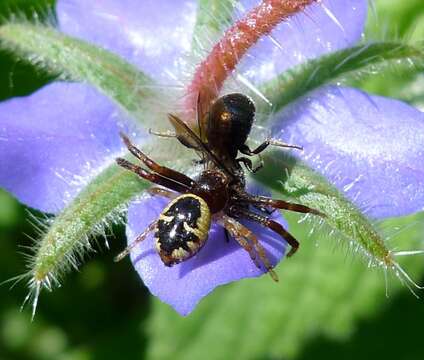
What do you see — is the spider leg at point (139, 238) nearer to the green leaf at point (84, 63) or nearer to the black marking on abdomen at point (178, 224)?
the black marking on abdomen at point (178, 224)

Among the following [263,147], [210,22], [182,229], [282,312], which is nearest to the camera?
[182,229]

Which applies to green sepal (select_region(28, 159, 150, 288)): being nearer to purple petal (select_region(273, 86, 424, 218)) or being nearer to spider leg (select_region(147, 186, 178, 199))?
spider leg (select_region(147, 186, 178, 199))

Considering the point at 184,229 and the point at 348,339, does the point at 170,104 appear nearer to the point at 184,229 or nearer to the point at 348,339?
the point at 184,229

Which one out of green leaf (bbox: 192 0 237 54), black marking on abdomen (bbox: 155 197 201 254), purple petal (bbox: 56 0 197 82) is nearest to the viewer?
black marking on abdomen (bbox: 155 197 201 254)

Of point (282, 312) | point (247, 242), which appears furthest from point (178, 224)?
point (282, 312)

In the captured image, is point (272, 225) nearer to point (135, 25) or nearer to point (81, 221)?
point (81, 221)

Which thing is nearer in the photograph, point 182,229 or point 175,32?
point 182,229

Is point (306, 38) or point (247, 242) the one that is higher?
point (306, 38)

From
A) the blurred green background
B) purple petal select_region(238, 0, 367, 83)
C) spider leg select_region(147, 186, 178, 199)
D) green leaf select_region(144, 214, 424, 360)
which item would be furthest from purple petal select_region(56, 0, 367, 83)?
green leaf select_region(144, 214, 424, 360)

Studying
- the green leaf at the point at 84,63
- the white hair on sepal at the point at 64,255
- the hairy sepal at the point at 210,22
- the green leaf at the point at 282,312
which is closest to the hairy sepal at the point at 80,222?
the white hair on sepal at the point at 64,255
